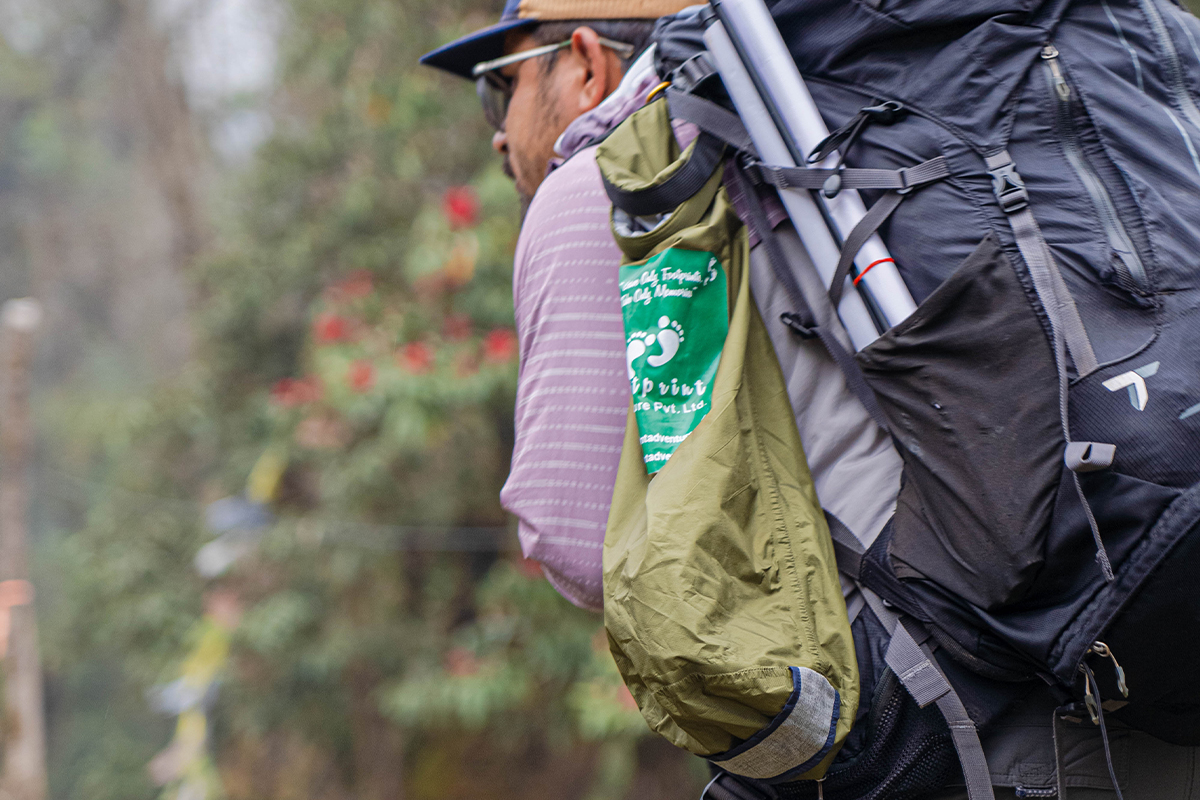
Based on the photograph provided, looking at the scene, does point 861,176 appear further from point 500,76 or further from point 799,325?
point 500,76

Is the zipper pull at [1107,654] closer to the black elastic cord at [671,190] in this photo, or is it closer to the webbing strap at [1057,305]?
the webbing strap at [1057,305]

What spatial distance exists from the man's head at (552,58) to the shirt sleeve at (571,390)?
255 millimetres

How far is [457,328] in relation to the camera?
11.6 ft

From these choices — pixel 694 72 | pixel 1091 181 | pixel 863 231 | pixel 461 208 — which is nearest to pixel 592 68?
pixel 694 72

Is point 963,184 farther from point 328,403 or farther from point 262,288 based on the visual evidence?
point 262,288

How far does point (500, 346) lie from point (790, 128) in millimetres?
2595

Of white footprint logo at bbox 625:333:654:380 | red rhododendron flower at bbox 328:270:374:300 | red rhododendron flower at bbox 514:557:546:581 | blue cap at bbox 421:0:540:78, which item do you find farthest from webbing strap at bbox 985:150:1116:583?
red rhododendron flower at bbox 328:270:374:300

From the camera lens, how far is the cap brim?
130 centimetres

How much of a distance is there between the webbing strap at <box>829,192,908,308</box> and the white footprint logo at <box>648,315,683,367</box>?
0.15m

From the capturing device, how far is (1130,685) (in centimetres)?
73

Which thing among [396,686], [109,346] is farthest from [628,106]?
[109,346]

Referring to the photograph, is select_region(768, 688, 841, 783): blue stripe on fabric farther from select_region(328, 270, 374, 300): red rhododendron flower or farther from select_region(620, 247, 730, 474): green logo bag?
select_region(328, 270, 374, 300): red rhododendron flower

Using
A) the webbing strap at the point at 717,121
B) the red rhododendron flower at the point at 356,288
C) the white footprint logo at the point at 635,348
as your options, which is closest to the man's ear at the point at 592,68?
the webbing strap at the point at 717,121

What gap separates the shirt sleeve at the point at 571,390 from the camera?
967 mm
